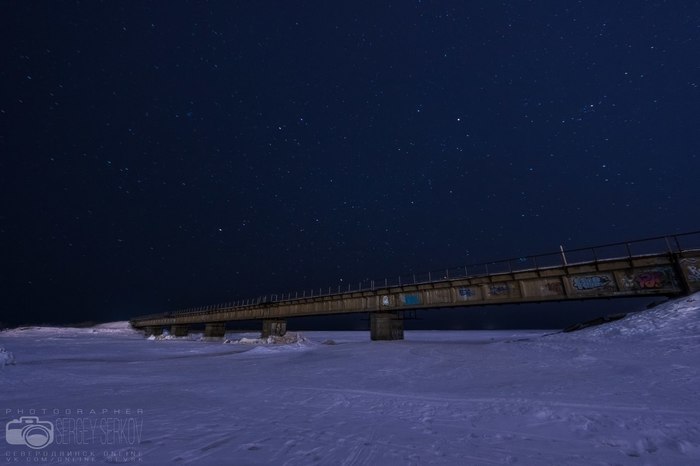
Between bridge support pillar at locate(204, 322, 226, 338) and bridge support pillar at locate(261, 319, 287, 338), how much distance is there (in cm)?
1702

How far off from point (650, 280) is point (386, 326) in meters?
21.7

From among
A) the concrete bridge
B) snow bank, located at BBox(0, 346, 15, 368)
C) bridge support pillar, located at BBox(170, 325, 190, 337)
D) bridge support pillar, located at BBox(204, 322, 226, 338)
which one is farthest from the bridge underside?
bridge support pillar, located at BBox(170, 325, 190, 337)

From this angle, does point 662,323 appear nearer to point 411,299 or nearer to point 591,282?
point 591,282

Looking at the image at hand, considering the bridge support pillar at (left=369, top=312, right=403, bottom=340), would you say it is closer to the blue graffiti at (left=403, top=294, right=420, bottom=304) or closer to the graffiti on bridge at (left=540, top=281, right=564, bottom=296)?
the blue graffiti at (left=403, top=294, right=420, bottom=304)

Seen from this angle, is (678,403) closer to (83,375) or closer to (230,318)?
(83,375)

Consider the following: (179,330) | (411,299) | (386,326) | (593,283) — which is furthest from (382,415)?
(179,330)

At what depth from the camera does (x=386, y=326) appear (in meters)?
33.3

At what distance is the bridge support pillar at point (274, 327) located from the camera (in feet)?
149

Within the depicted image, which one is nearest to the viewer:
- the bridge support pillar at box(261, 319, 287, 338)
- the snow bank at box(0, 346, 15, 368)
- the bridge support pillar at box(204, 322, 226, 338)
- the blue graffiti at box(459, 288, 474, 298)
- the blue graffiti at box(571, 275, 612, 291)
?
the snow bank at box(0, 346, 15, 368)

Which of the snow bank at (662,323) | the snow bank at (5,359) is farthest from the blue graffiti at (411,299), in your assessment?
the snow bank at (5,359)

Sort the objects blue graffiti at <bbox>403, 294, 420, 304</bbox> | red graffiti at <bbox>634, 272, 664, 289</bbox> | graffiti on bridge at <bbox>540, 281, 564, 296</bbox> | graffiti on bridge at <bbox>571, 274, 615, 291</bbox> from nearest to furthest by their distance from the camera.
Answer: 1. red graffiti at <bbox>634, 272, 664, 289</bbox>
2. graffiti on bridge at <bbox>571, 274, 615, 291</bbox>
3. graffiti on bridge at <bbox>540, 281, 564, 296</bbox>
4. blue graffiti at <bbox>403, 294, 420, 304</bbox>

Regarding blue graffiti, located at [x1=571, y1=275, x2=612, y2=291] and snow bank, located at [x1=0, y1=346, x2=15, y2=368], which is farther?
blue graffiti, located at [x1=571, y1=275, x2=612, y2=291]

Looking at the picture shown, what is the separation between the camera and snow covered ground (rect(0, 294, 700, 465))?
13.9 ft

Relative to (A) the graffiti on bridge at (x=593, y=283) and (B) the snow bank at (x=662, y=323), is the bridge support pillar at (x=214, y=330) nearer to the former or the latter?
(A) the graffiti on bridge at (x=593, y=283)
